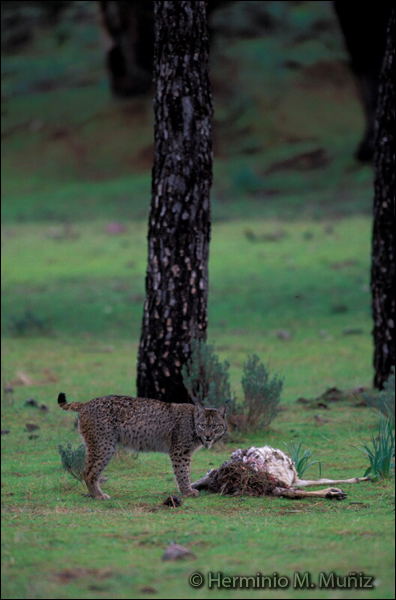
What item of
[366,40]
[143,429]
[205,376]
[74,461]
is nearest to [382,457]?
[143,429]

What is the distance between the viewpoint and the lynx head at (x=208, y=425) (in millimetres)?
7305

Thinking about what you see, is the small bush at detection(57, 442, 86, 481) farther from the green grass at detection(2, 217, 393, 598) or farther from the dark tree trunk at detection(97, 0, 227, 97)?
the dark tree trunk at detection(97, 0, 227, 97)

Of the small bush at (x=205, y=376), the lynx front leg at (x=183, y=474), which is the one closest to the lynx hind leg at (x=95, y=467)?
the lynx front leg at (x=183, y=474)

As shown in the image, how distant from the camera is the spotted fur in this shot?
719cm

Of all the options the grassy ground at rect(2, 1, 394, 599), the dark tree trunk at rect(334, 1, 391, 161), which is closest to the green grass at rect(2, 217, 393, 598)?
the grassy ground at rect(2, 1, 394, 599)

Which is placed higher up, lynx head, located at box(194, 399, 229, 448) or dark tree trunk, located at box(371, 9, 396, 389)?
dark tree trunk, located at box(371, 9, 396, 389)

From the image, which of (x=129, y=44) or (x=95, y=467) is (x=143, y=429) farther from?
(x=129, y=44)

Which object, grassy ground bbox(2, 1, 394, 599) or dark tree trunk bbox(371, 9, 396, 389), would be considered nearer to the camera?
grassy ground bbox(2, 1, 394, 599)

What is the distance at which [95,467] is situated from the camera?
280 inches

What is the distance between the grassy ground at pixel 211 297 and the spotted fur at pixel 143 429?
0.91ft

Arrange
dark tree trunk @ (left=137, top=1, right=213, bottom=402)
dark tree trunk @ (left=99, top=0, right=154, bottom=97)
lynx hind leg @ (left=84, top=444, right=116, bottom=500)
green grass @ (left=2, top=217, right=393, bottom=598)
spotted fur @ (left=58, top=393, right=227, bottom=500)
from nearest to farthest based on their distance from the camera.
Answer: green grass @ (left=2, top=217, right=393, bottom=598) < lynx hind leg @ (left=84, top=444, right=116, bottom=500) < spotted fur @ (left=58, top=393, right=227, bottom=500) < dark tree trunk @ (left=137, top=1, right=213, bottom=402) < dark tree trunk @ (left=99, top=0, right=154, bottom=97)

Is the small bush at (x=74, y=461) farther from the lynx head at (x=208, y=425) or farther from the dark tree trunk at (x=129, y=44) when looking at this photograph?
the dark tree trunk at (x=129, y=44)

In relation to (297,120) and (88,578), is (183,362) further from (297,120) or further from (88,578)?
(297,120)

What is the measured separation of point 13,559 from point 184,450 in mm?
2817
